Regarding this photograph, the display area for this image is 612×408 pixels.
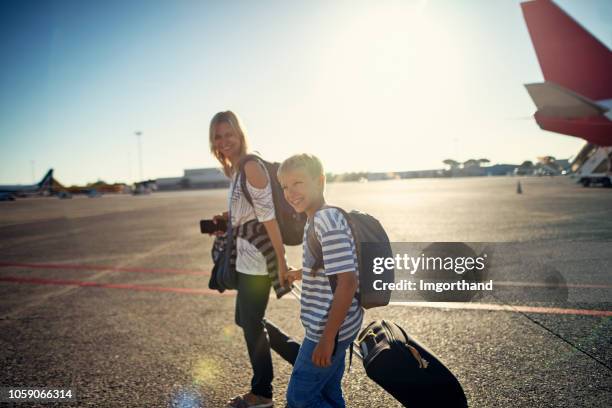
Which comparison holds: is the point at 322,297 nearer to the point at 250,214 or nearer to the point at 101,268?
the point at 250,214

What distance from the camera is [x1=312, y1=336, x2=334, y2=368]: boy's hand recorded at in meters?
1.61

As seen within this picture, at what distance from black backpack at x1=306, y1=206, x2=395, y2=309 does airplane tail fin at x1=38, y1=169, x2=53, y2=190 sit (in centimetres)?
8355

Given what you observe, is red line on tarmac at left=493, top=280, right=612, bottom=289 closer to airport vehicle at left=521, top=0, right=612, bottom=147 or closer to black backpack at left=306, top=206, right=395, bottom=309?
black backpack at left=306, top=206, right=395, bottom=309

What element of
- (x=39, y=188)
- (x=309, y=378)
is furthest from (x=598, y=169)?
(x=39, y=188)

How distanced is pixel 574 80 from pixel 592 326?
14.6 metres

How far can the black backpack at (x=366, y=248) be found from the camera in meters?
1.66

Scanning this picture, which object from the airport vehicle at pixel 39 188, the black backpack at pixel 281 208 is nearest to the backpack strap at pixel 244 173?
the black backpack at pixel 281 208

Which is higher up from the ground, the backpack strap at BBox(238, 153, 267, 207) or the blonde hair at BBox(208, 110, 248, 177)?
the blonde hair at BBox(208, 110, 248, 177)

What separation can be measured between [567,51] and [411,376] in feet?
56.8

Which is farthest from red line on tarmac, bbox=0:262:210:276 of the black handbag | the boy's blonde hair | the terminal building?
the terminal building

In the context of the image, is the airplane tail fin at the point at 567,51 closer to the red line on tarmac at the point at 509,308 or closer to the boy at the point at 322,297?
the red line on tarmac at the point at 509,308

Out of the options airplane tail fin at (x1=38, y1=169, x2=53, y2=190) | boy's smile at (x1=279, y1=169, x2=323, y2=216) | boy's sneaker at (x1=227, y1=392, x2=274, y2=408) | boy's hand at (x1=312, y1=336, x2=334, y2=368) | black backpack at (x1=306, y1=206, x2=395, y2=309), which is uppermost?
airplane tail fin at (x1=38, y1=169, x2=53, y2=190)

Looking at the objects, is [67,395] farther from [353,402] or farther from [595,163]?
[595,163]

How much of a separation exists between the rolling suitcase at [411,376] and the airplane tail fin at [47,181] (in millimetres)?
83759
